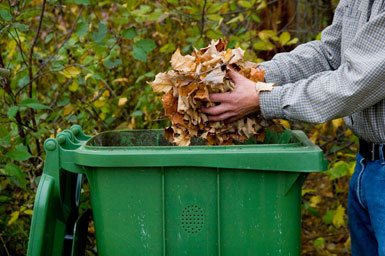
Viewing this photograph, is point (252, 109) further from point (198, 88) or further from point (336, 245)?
point (336, 245)

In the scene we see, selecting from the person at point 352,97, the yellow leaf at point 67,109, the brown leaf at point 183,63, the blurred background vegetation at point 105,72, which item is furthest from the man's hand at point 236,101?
the yellow leaf at point 67,109

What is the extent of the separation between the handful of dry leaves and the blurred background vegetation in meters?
0.78

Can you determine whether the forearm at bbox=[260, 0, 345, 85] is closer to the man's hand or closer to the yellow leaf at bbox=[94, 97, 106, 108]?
the man's hand

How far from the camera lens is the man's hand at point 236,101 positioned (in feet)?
6.88

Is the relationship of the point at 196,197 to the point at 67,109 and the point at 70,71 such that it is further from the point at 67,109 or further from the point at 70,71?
the point at 67,109

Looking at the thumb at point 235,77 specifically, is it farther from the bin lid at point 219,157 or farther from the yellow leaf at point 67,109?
the yellow leaf at point 67,109

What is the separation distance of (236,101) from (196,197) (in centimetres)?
36

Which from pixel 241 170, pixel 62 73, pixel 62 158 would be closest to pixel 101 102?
pixel 62 73

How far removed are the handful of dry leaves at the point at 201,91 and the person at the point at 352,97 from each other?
0.04 meters

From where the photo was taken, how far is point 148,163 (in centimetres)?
195

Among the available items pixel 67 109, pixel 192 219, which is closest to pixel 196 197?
pixel 192 219

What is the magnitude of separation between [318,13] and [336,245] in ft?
5.54

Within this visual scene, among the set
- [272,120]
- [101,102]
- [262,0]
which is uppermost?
[262,0]

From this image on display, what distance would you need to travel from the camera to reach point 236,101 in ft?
6.87
